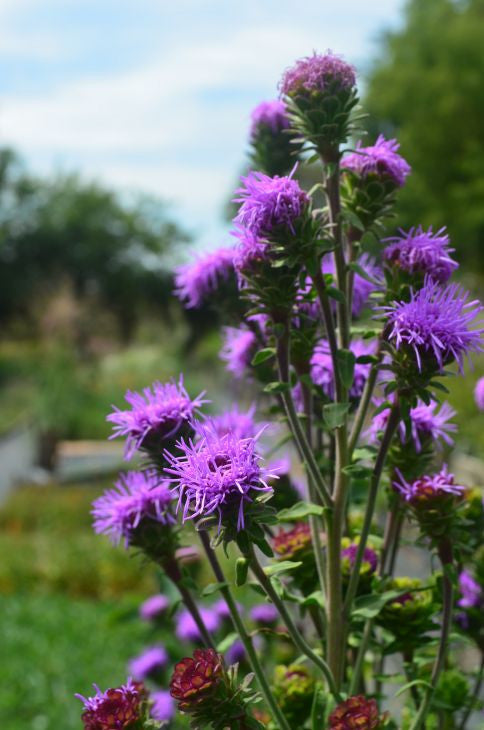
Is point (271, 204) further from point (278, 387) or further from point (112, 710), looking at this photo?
point (112, 710)

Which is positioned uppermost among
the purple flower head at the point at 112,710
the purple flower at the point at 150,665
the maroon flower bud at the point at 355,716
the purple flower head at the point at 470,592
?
the purple flower head at the point at 112,710

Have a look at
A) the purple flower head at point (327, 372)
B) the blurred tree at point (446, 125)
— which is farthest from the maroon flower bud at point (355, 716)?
the blurred tree at point (446, 125)

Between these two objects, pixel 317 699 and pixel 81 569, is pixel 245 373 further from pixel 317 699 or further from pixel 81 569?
pixel 81 569

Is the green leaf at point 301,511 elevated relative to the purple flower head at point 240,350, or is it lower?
lower

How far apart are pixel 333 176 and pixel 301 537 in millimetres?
519

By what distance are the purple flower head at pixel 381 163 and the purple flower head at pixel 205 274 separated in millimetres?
283

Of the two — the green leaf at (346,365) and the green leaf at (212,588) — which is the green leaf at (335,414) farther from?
the green leaf at (212,588)

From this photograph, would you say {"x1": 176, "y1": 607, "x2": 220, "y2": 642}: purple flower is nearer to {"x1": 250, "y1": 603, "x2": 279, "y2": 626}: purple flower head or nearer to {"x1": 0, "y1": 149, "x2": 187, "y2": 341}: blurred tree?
{"x1": 250, "y1": 603, "x2": 279, "y2": 626}: purple flower head

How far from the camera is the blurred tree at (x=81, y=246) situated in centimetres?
2312

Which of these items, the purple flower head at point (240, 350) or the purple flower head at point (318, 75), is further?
the purple flower head at point (240, 350)

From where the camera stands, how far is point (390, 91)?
19.7 metres

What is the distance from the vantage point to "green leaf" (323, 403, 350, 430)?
3.25 ft

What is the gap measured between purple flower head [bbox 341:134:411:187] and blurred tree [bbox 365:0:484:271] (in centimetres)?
1686

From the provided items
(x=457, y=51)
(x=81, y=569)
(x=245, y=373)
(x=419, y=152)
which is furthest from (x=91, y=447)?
(x=457, y=51)
